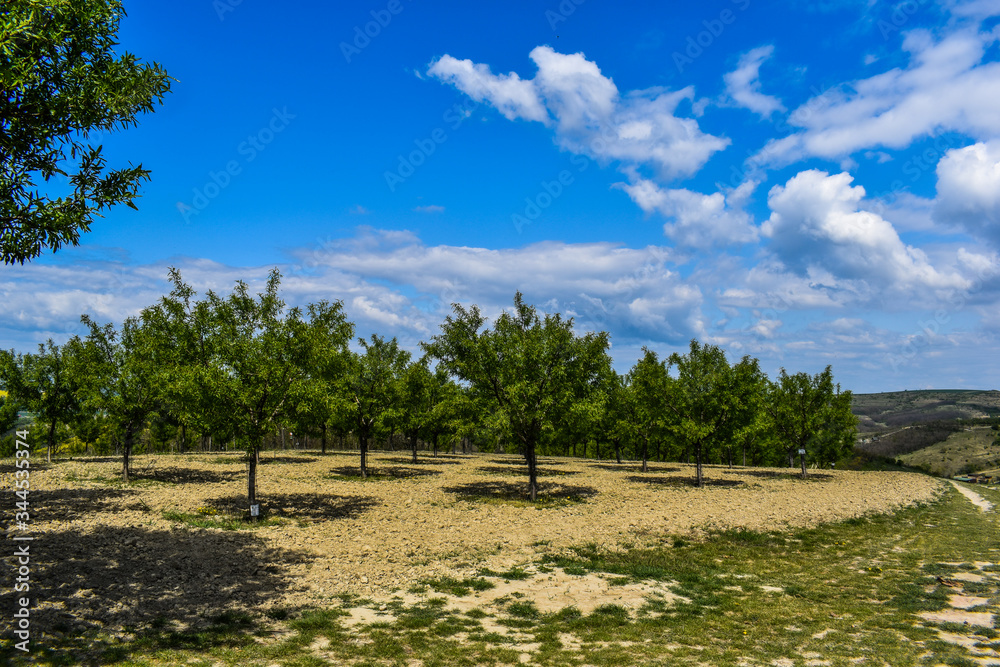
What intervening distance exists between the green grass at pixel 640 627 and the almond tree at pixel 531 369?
10218 millimetres

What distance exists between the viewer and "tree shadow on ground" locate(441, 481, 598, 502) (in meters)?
27.5

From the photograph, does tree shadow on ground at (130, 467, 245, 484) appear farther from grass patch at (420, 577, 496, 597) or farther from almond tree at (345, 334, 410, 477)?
grass patch at (420, 577, 496, 597)

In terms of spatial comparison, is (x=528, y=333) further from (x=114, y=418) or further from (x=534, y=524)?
(x=114, y=418)

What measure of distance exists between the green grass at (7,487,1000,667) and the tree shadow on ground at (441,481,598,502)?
11088 millimetres

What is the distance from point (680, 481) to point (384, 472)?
21.0 meters

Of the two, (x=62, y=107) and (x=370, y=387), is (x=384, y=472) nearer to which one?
(x=370, y=387)

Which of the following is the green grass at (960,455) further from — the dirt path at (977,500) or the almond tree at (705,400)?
the almond tree at (705,400)

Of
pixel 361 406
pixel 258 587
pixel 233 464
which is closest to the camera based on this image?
pixel 258 587

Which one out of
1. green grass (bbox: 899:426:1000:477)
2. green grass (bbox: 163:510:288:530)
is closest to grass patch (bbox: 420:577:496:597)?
green grass (bbox: 163:510:288:530)

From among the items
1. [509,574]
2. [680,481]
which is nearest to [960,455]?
[680,481]

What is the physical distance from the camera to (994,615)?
1137 centimetres

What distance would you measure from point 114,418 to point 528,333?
2168cm

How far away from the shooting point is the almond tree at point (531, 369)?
2636 centimetres

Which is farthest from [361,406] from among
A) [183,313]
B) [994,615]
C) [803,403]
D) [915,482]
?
[915,482]
